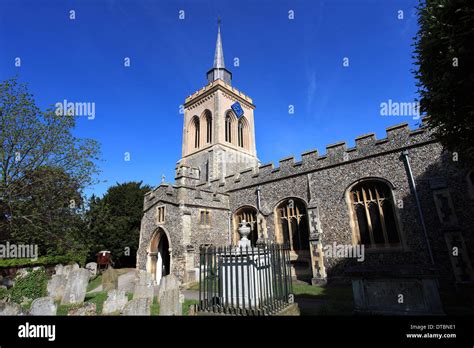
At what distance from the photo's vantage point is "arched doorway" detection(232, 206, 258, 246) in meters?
15.7

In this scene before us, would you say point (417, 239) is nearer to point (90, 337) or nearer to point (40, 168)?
point (90, 337)

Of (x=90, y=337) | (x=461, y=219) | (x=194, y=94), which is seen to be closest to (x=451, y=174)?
(x=461, y=219)

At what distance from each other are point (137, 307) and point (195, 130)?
83.0ft

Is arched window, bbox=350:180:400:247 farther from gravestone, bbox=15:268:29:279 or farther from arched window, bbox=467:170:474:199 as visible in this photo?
gravestone, bbox=15:268:29:279

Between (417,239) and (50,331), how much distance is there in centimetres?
1201

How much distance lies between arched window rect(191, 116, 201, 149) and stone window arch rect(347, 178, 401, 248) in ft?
64.4

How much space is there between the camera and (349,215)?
1159 cm

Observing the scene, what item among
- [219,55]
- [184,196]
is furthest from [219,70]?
[184,196]

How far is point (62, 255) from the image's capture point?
15531 millimetres

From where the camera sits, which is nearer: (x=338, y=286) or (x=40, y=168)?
(x=338, y=286)

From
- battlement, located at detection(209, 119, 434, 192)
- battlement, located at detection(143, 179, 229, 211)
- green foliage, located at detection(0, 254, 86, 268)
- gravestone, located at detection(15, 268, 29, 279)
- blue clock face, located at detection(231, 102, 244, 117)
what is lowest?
gravestone, located at detection(15, 268, 29, 279)

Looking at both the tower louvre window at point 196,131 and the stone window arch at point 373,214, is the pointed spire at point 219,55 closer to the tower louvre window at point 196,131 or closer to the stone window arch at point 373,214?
the tower louvre window at point 196,131

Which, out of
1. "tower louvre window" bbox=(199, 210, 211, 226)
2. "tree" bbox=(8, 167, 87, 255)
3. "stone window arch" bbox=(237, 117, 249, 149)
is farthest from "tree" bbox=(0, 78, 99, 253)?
"stone window arch" bbox=(237, 117, 249, 149)

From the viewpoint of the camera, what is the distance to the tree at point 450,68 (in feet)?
16.6
